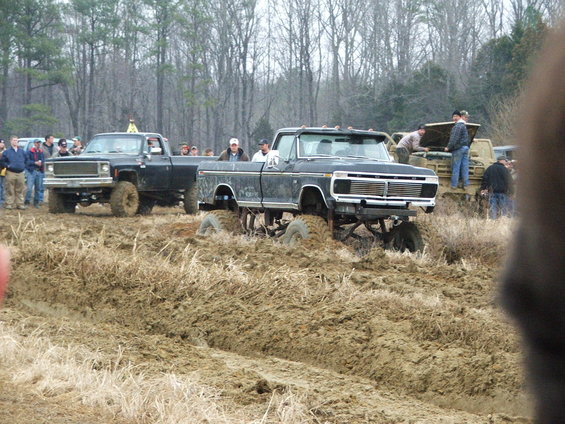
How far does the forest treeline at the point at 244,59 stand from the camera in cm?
4750

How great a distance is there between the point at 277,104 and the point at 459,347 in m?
59.0

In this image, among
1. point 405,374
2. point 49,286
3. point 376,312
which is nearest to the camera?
point 405,374

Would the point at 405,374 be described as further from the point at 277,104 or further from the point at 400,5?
the point at 277,104

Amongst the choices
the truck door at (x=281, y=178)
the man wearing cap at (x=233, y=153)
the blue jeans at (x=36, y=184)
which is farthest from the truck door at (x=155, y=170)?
the truck door at (x=281, y=178)

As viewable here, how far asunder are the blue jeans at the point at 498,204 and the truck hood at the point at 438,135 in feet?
5.39

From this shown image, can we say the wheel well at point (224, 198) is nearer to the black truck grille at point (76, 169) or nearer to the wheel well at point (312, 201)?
the wheel well at point (312, 201)

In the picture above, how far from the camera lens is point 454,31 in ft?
170

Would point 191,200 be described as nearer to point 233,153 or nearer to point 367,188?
point 233,153

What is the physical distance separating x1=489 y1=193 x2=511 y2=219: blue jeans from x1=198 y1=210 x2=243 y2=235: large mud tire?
16.8 ft

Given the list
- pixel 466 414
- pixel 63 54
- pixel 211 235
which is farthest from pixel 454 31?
pixel 466 414

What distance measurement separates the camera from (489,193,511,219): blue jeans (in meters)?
18.1

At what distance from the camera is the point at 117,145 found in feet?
74.7

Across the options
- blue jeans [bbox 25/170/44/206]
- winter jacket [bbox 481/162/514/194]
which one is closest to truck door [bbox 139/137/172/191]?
blue jeans [bbox 25/170/44/206]

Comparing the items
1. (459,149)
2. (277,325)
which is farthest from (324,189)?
(459,149)
